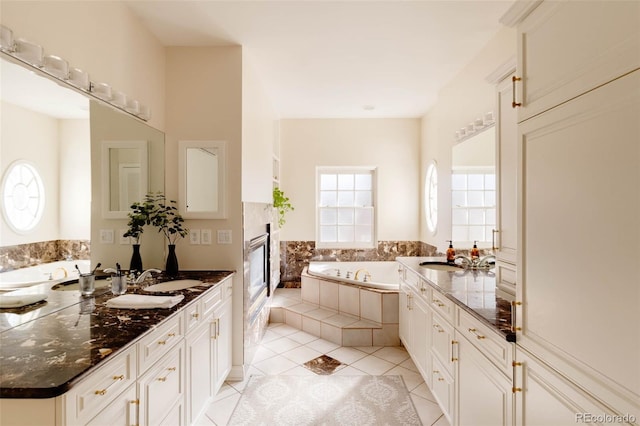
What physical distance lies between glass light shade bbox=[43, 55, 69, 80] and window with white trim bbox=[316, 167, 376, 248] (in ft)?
11.4

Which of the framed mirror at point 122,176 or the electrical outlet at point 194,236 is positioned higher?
the framed mirror at point 122,176

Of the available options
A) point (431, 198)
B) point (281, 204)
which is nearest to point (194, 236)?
point (281, 204)

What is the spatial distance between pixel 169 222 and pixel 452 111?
2866 millimetres

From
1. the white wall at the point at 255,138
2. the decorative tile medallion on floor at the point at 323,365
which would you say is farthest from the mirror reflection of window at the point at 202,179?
the decorative tile medallion on floor at the point at 323,365

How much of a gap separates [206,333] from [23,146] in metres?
1.36

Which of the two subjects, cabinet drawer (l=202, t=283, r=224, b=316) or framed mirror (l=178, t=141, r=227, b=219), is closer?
cabinet drawer (l=202, t=283, r=224, b=316)

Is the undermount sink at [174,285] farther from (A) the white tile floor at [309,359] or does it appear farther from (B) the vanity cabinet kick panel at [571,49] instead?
(B) the vanity cabinet kick panel at [571,49]

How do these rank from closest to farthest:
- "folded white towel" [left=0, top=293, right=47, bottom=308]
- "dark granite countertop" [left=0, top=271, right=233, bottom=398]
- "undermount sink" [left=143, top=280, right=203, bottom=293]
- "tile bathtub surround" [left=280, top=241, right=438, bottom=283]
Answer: "dark granite countertop" [left=0, top=271, right=233, bottom=398], "folded white towel" [left=0, top=293, right=47, bottom=308], "undermount sink" [left=143, top=280, right=203, bottom=293], "tile bathtub surround" [left=280, top=241, right=438, bottom=283]

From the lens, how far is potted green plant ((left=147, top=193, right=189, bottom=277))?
2434 mm

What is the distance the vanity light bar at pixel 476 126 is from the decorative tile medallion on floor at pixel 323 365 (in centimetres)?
230

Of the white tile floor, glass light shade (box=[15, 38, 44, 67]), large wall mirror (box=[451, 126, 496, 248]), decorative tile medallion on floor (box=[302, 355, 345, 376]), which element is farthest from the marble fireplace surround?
glass light shade (box=[15, 38, 44, 67])

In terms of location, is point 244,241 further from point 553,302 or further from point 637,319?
point 637,319

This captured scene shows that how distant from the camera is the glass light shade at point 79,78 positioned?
1659 millimetres

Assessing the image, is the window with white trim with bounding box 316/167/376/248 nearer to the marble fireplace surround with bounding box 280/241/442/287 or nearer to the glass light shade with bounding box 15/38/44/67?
the marble fireplace surround with bounding box 280/241/442/287
